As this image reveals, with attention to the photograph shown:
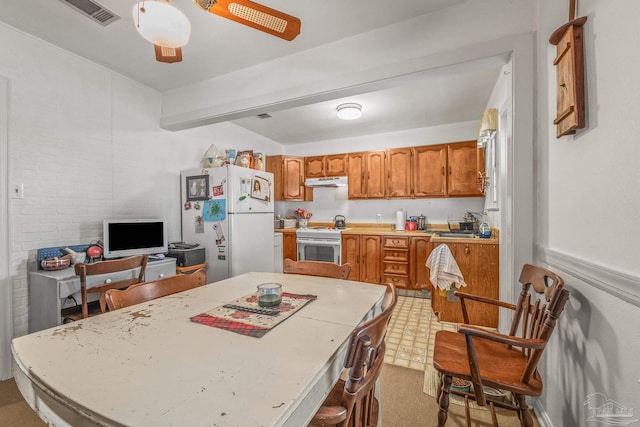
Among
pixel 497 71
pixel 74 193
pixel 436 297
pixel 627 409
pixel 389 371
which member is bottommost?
pixel 389 371

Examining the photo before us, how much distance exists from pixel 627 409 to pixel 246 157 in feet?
11.2

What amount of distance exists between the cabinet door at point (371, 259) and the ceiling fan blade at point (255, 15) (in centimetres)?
309

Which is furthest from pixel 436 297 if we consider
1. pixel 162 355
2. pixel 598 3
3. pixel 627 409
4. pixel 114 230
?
pixel 114 230

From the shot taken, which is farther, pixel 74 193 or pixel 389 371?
pixel 74 193

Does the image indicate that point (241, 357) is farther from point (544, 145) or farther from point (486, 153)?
point (486, 153)

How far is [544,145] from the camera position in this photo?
5.00ft

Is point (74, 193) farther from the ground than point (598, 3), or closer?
closer

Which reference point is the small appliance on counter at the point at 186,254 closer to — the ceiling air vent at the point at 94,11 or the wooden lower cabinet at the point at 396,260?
the ceiling air vent at the point at 94,11

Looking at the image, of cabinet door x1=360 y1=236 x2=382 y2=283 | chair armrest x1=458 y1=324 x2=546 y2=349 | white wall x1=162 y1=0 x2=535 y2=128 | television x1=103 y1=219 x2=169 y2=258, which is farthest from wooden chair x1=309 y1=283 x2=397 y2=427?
cabinet door x1=360 y1=236 x2=382 y2=283

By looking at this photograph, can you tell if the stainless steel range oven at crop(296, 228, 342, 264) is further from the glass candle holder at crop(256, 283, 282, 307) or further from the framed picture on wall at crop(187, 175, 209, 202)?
the glass candle holder at crop(256, 283, 282, 307)

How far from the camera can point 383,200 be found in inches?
180

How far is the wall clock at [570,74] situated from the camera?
108cm

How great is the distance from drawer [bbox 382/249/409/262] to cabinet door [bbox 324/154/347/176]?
1517 millimetres

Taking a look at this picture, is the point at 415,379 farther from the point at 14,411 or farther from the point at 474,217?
the point at 474,217
